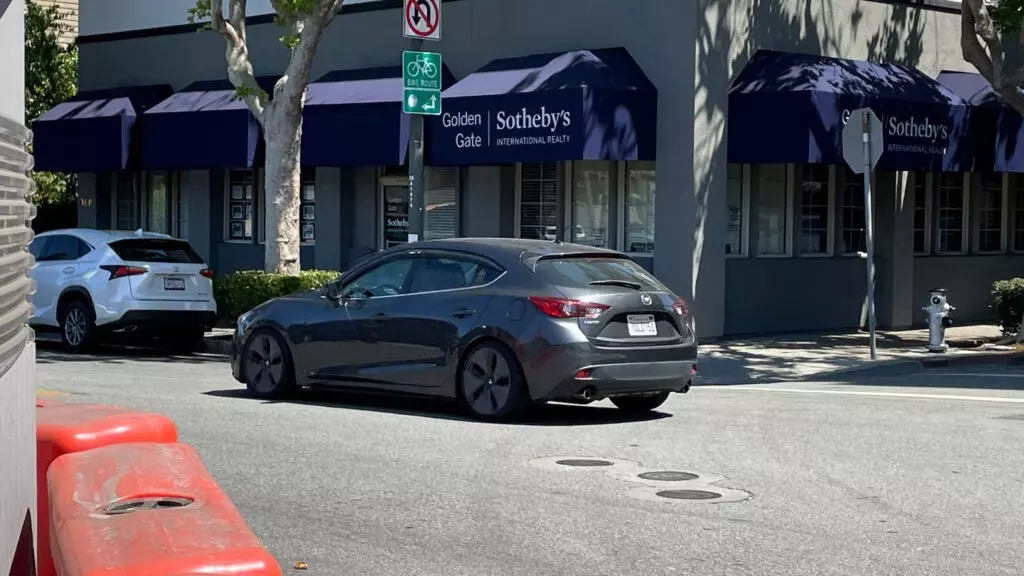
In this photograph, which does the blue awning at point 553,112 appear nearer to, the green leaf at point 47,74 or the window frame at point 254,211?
the window frame at point 254,211

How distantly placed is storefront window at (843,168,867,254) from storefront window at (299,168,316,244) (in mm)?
9467

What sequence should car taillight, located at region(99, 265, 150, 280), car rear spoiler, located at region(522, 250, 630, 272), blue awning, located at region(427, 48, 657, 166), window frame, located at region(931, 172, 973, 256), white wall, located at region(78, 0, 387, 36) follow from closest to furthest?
car rear spoiler, located at region(522, 250, 630, 272), car taillight, located at region(99, 265, 150, 280), blue awning, located at region(427, 48, 657, 166), window frame, located at region(931, 172, 973, 256), white wall, located at region(78, 0, 387, 36)

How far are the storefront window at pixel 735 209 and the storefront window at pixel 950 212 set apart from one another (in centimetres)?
438

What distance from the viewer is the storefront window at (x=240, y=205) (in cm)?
2753

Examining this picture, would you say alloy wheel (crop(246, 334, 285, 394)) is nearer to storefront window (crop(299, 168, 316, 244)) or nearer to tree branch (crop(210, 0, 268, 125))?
tree branch (crop(210, 0, 268, 125))

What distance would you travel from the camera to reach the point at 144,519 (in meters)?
4.07

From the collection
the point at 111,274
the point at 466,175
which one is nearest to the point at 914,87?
the point at 466,175

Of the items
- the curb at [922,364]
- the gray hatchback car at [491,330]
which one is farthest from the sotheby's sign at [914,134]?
the gray hatchback car at [491,330]

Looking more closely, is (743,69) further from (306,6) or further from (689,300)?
(306,6)

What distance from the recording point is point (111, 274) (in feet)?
62.1

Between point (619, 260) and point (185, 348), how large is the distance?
9493 millimetres

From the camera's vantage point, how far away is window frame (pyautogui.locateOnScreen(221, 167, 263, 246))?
27250mm

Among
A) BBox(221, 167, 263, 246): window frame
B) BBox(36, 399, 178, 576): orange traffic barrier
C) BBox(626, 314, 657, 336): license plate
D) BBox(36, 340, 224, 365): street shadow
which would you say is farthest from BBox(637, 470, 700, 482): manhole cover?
BBox(221, 167, 263, 246): window frame

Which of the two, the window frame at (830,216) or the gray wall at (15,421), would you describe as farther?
the window frame at (830,216)
